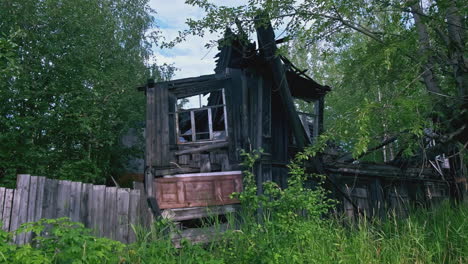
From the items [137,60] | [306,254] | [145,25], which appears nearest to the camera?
[306,254]

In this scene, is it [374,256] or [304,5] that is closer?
[374,256]

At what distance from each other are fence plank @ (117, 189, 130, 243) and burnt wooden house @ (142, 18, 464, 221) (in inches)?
78.4

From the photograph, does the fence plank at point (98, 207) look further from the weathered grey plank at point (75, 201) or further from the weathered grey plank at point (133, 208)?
the weathered grey plank at point (133, 208)

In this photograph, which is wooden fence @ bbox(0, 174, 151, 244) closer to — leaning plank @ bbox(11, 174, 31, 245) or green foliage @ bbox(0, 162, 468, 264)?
leaning plank @ bbox(11, 174, 31, 245)

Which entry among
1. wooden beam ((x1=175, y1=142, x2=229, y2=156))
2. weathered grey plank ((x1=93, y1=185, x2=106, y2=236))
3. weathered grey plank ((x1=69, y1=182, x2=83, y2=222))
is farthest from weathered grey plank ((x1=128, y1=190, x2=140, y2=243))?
wooden beam ((x1=175, y1=142, x2=229, y2=156))

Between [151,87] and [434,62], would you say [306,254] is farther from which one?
[151,87]

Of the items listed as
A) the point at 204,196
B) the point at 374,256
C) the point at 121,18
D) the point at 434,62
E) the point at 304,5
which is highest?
the point at 121,18

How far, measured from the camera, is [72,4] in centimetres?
1555

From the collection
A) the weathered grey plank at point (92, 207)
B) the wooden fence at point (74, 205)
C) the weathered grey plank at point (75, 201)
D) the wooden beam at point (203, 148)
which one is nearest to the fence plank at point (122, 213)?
the wooden fence at point (74, 205)

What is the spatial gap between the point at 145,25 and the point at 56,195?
1729cm

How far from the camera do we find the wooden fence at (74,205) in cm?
571

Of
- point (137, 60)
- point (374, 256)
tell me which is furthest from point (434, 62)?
point (137, 60)

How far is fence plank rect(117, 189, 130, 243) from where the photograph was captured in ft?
24.5

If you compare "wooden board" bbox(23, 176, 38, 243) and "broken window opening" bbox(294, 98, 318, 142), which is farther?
"broken window opening" bbox(294, 98, 318, 142)
